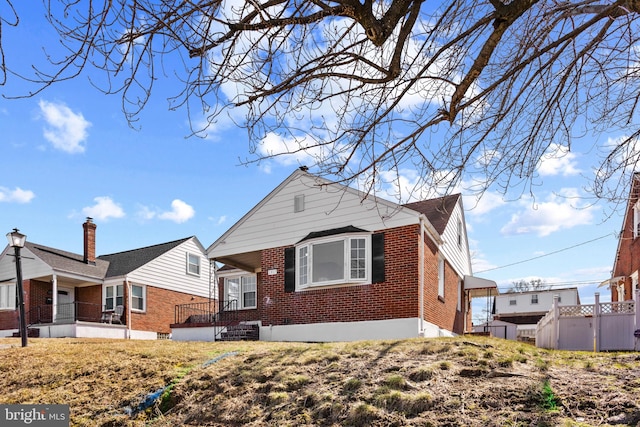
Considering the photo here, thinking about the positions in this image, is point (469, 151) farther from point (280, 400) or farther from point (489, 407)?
point (280, 400)

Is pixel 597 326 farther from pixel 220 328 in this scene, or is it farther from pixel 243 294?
pixel 243 294

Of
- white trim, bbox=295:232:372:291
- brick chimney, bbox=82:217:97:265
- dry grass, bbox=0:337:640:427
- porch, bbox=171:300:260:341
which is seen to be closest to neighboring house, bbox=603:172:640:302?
white trim, bbox=295:232:372:291

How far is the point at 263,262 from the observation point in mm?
17422

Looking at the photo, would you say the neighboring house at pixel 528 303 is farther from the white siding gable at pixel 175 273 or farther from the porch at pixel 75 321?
the porch at pixel 75 321

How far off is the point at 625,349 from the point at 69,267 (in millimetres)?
24438

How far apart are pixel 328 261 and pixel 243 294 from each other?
6162 millimetres

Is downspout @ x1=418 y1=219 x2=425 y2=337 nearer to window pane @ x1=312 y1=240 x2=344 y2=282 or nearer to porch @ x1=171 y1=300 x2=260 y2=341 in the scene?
window pane @ x1=312 y1=240 x2=344 y2=282

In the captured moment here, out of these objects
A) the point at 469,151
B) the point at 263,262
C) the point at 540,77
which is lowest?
the point at 263,262

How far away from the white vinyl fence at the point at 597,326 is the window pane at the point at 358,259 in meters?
5.64

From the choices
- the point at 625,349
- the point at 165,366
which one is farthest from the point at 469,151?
the point at 625,349

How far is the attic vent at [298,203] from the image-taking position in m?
16.9

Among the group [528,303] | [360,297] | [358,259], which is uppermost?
[358,259]

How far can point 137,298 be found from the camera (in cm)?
2722

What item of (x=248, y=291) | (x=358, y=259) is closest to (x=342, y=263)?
(x=358, y=259)
